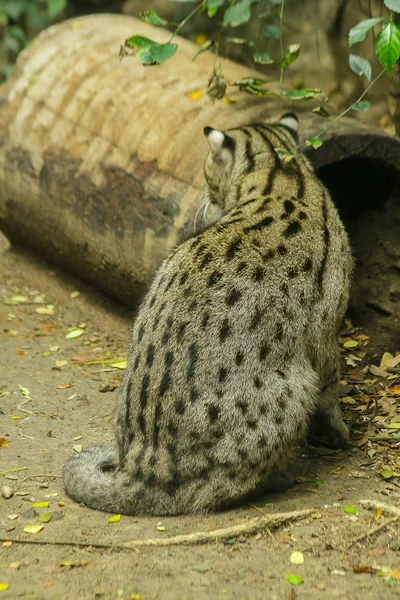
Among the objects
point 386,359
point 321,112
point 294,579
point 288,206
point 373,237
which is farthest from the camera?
point 373,237

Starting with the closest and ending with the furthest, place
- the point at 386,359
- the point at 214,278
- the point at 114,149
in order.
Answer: the point at 214,278
the point at 386,359
the point at 114,149

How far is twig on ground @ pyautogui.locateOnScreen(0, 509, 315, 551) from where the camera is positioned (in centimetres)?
451

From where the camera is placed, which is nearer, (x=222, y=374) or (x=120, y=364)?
(x=222, y=374)

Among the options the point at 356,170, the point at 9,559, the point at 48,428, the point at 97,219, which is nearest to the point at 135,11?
the point at 97,219

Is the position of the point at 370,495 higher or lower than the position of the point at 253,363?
lower

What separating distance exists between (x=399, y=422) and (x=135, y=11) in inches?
340

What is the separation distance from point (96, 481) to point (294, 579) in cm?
143

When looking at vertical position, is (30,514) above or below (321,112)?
below

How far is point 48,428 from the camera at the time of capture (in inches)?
238

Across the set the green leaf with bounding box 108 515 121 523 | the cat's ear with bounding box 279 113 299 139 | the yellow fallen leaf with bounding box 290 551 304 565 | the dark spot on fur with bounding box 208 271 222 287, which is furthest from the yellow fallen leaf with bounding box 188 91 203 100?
the yellow fallen leaf with bounding box 290 551 304 565

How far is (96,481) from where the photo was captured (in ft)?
A: 16.5

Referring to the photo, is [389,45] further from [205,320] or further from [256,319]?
[205,320]

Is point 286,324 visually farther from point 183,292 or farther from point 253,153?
point 253,153

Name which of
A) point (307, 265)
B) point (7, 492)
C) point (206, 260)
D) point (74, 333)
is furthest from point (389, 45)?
point (74, 333)
